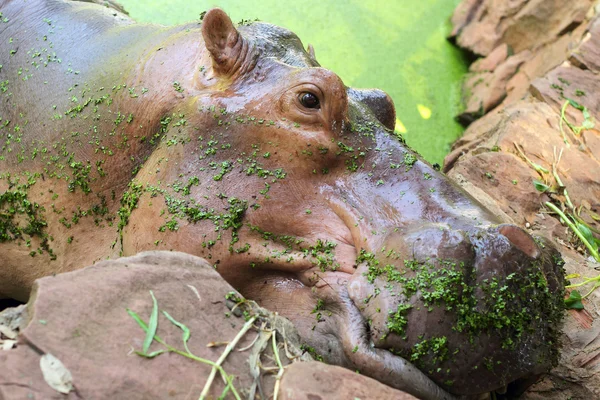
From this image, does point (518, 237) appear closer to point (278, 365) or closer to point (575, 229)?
point (278, 365)

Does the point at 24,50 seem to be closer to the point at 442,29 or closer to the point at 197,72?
the point at 197,72

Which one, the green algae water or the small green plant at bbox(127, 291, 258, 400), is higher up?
the small green plant at bbox(127, 291, 258, 400)

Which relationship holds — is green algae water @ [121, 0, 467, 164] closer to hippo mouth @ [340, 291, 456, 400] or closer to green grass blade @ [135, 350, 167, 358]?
hippo mouth @ [340, 291, 456, 400]

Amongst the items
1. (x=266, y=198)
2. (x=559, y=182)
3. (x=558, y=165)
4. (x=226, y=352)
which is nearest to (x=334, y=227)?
(x=266, y=198)

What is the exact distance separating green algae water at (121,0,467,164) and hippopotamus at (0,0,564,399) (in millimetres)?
2711

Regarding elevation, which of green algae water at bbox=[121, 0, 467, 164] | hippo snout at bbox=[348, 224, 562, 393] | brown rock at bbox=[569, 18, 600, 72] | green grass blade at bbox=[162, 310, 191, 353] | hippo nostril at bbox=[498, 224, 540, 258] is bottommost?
green algae water at bbox=[121, 0, 467, 164]

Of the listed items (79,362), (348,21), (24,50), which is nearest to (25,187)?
(24,50)

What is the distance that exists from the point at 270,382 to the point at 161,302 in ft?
1.28

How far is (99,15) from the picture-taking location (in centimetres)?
351

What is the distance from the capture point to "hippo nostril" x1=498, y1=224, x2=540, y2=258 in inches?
87.9

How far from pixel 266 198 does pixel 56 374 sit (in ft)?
3.96

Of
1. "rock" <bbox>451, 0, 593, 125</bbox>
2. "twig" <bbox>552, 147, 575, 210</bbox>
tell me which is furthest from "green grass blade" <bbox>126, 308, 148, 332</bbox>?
"rock" <bbox>451, 0, 593, 125</bbox>

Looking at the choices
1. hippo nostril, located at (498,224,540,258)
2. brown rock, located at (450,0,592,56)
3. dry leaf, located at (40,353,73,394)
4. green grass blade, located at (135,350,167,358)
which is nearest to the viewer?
dry leaf, located at (40,353,73,394)

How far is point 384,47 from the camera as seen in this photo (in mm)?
7059
